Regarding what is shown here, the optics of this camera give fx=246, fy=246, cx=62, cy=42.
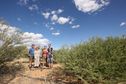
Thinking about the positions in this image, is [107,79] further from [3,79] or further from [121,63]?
[3,79]

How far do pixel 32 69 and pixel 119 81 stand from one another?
22.3ft

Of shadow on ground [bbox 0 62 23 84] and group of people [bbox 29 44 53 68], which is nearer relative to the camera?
shadow on ground [bbox 0 62 23 84]

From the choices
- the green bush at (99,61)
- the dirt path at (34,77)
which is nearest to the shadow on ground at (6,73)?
the dirt path at (34,77)

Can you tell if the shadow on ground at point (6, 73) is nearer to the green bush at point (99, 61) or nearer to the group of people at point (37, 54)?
the group of people at point (37, 54)

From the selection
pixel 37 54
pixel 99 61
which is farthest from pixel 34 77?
pixel 99 61

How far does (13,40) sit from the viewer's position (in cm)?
1561

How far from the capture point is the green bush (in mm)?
12609

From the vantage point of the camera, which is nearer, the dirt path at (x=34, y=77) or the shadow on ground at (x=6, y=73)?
the dirt path at (x=34, y=77)

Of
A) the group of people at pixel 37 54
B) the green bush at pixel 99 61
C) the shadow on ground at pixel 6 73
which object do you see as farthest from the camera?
the group of people at pixel 37 54

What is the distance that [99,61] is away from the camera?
41.6ft

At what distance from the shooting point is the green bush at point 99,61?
12609 millimetres

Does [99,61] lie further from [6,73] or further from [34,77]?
[6,73]

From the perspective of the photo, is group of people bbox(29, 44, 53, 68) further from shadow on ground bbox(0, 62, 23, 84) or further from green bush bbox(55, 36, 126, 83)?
green bush bbox(55, 36, 126, 83)

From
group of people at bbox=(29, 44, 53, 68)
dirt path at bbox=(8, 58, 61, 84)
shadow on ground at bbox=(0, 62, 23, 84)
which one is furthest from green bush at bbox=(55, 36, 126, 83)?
group of people at bbox=(29, 44, 53, 68)
